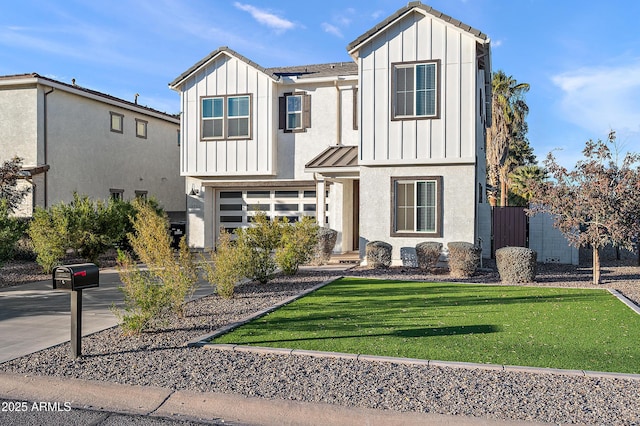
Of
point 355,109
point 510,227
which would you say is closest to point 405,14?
point 355,109

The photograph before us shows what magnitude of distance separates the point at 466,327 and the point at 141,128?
67.6 ft

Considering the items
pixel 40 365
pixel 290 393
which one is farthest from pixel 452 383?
pixel 40 365

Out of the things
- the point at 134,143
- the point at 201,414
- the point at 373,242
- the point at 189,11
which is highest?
the point at 189,11

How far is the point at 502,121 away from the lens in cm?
3447

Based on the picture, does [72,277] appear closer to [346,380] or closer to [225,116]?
[346,380]

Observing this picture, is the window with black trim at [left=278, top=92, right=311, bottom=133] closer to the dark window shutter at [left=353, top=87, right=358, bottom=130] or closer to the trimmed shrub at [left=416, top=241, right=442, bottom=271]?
the dark window shutter at [left=353, top=87, right=358, bottom=130]

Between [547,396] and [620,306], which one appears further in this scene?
[620,306]

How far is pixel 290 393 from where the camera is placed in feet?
16.4

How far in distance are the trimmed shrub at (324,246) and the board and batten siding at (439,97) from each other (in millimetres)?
2618

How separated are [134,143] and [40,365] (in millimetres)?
19460

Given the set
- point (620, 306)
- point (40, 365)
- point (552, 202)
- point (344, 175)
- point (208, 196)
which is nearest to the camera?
point (40, 365)

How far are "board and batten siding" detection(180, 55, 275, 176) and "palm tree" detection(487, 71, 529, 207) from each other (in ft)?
68.1

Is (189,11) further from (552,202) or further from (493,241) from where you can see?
(493,241)

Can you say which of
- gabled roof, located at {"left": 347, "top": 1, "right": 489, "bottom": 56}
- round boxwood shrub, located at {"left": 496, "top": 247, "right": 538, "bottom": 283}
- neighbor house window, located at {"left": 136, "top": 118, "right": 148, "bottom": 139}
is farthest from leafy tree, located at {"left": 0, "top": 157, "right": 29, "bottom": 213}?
round boxwood shrub, located at {"left": 496, "top": 247, "right": 538, "bottom": 283}
